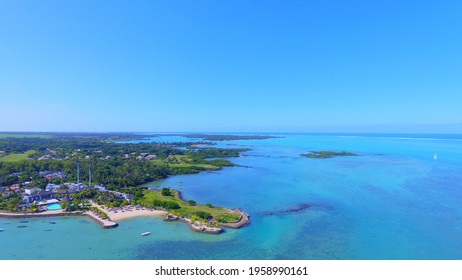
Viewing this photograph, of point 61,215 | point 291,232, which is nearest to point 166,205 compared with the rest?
point 61,215

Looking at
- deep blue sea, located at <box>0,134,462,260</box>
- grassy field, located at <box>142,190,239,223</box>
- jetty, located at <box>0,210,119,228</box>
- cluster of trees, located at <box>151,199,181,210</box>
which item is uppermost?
cluster of trees, located at <box>151,199,181,210</box>

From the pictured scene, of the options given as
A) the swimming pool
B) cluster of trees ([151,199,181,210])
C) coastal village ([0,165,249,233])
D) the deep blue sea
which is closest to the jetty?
coastal village ([0,165,249,233])

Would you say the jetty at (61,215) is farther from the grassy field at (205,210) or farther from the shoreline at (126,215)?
the grassy field at (205,210)

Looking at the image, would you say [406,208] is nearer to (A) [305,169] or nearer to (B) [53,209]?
(A) [305,169]

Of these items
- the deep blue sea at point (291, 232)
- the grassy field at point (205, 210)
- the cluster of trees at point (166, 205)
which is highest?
the cluster of trees at point (166, 205)

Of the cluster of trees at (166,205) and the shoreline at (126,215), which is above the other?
the cluster of trees at (166,205)

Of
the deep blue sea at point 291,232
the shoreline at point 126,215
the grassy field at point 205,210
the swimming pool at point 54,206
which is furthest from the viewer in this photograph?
the swimming pool at point 54,206

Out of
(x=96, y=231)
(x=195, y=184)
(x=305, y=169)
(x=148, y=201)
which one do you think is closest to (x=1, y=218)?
(x=96, y=231)

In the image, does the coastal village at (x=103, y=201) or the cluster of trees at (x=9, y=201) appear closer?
the coastal village at (x=103, y=201)

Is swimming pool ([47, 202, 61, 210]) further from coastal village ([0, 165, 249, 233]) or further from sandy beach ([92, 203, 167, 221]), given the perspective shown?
sandy beach ([92, 203, 167, 221])

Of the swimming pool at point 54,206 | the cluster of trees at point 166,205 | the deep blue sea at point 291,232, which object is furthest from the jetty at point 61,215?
the cluster of trees at point 166,205

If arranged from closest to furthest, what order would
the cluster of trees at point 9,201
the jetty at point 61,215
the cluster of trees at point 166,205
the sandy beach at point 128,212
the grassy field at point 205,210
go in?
the jetty at point 61,215 → the grassy field at point 205,210 → the sandy beach at point 128,212 → the cluster of trees at point 9,201 → the cluster of trees at point 166,205
